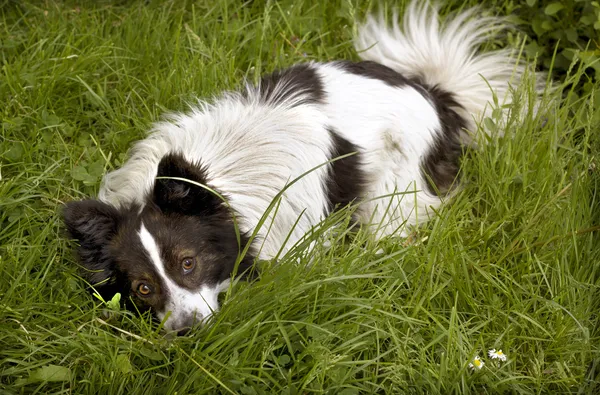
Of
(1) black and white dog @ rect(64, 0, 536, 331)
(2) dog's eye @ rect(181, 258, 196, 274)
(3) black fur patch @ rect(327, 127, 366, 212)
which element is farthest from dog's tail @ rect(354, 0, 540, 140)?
(2) dog's eye @ rect(181, 258, 196, 274)

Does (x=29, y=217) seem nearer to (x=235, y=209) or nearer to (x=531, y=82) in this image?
(x=235, y=209)

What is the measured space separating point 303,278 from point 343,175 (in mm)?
765

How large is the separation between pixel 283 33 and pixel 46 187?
1.84 m

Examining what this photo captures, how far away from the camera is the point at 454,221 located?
11.7 feet

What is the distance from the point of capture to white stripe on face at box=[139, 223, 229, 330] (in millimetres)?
3008

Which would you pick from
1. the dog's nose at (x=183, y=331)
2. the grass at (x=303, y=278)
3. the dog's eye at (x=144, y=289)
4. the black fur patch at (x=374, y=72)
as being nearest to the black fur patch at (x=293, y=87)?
the black fur patch at (x=374, y=72)

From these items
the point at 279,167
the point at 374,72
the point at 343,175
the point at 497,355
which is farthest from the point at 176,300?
the point at 374,72

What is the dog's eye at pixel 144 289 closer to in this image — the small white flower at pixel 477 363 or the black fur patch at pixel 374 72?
the small white flower at pixel 477 363

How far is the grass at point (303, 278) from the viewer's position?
292 centimetres

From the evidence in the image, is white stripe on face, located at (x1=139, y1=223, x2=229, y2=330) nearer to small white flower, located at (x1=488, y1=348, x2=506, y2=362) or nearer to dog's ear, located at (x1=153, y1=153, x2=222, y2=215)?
dog's ear, located at (x1=153, y1=153, x2=222, y2=215)

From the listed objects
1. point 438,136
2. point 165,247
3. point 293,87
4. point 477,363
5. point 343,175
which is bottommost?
point 477,363

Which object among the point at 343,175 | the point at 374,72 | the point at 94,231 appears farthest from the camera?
the point at 374,72

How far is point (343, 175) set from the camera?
371cm

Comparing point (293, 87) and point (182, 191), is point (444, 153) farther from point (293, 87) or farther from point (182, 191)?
point (182, 191)
